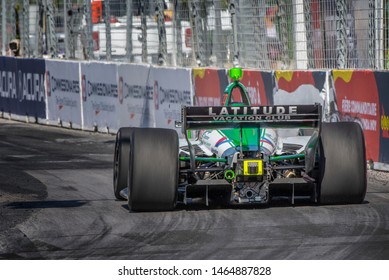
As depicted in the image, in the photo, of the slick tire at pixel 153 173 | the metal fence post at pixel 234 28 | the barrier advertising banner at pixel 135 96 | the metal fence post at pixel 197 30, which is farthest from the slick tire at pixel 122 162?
the barrier advertising banner at pixel 135 96

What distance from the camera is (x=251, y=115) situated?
1074 cm

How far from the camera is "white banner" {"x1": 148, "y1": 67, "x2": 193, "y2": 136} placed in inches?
757

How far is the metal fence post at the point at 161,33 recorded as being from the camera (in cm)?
2112

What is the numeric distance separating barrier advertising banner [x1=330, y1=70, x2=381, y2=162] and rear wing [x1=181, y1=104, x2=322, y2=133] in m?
3.76

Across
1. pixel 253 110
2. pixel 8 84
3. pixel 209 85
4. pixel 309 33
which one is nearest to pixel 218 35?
pixel 209 85

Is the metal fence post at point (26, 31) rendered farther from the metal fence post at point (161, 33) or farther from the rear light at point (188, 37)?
the rear light at point (188, 37)

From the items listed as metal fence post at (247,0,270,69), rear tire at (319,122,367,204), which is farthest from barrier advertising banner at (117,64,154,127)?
rear tire at (319,122,367,204)

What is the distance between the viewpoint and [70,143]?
20312 millimetres

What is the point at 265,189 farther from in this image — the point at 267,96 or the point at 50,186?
the point at 267,96

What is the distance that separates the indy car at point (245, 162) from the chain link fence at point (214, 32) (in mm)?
3982

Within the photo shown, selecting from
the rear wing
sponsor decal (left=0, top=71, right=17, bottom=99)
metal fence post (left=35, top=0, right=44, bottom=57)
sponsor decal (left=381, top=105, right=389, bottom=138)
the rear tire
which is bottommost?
the rear tire

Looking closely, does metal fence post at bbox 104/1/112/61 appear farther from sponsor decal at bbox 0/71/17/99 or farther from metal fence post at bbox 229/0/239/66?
metal fence post at bbox 229/0/239/66

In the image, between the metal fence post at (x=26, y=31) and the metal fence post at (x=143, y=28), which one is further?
the metal fence post at (x=26, y=31)

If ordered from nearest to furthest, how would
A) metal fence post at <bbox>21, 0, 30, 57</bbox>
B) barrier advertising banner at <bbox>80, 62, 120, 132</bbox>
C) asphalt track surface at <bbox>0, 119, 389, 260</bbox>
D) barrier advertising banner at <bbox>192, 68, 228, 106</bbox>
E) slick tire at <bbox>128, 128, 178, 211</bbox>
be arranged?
asphalt track surface at <bbox>0, 119, 389, 260</bbox>
slick tire at <bbox>128, 128, 178, 211</bbox>
barrier advertising banner at <bbox>192, 68, 228, 106</bbox>
barrier advertising banner at <bbox>80, 62, 120, 132</bbox>
metal fence post at <bbox>21, 0, 30, 57</bbox>
